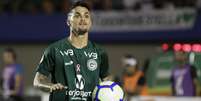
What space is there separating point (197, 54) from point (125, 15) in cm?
294

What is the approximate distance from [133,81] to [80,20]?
18.4 feet

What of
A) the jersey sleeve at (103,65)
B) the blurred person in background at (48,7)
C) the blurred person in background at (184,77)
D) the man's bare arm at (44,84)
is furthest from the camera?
the blurred person in background at (48,7)

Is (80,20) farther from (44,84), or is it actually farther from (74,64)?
(44,84)

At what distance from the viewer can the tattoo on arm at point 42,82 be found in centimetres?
549

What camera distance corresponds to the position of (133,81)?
11125 mm

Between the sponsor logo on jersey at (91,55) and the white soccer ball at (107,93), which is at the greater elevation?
the sponsor logo on jersey at (91,55)

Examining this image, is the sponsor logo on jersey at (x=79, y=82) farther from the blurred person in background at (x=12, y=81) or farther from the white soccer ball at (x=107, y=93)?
the blurred person in background at (x=12, y=81)

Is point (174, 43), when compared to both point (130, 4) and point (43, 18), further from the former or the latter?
point (43, 18)

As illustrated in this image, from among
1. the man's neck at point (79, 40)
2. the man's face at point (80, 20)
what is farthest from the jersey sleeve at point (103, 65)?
the man's face at point (80, 20)

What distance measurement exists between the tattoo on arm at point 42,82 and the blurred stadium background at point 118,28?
813 cm

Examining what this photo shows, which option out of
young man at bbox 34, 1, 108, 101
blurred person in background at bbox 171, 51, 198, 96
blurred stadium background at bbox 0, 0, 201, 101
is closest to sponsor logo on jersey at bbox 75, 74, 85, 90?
young man at bbox 34, 1, 108, 101

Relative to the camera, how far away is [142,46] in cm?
1562

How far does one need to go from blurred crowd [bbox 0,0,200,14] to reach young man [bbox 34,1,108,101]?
30.7 feet

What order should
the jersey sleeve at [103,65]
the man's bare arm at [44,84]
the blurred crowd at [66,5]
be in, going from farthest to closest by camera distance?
the blurred crowd at [66,5] → the jersey sleeve at [103,65] → the man's bare arm at [44,84]
